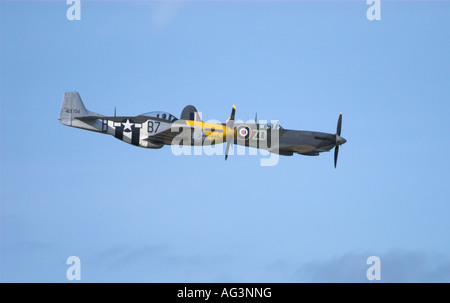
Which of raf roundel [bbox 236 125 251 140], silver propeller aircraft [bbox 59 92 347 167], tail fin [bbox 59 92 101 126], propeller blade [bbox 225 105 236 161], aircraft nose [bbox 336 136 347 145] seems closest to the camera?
propeller blade [bbox 225 105 236 161]

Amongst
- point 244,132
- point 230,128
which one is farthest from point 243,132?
point 230,128

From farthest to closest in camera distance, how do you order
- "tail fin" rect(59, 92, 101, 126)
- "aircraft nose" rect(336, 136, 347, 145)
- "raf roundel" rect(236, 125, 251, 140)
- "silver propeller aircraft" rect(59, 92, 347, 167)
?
"aircraft nose" rect(336, 136, 347, 145) < "raf roundel" rect(236, 125, 251, 140) < "tail fin" rect(59, 92, 101, 126) < "silver propeller aircraft" rect(59, 92, 347, 167)

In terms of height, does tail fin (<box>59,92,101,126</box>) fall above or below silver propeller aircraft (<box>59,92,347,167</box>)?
above

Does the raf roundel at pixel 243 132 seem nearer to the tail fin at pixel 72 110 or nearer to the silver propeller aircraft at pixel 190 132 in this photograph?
the silver propeller aircraft at pixel 190 132

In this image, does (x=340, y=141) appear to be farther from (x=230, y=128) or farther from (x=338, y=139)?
(x=230, y=128)

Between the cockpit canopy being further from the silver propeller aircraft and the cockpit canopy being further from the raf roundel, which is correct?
the raf roundel

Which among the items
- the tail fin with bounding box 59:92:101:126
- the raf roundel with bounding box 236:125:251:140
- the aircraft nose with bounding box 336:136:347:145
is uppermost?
the tail fin with bounding box 59:92:101:126

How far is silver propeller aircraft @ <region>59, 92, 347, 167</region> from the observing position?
4588 cm

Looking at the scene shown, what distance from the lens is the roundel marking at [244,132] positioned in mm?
46844

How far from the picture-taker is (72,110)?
4675 cm

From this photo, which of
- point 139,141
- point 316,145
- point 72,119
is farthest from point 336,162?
point 72,119

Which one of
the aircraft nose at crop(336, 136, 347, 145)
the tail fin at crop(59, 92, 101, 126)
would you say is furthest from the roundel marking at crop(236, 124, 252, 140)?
the tail fin at crop(59, 92, 101, 126)
